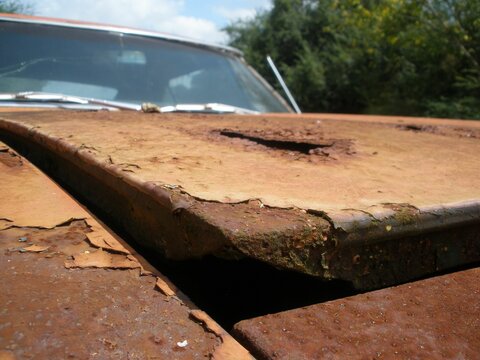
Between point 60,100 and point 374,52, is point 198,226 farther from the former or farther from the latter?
point 374,52

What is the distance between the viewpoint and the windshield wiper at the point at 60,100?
2.05 meters

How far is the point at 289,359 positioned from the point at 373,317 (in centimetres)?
14

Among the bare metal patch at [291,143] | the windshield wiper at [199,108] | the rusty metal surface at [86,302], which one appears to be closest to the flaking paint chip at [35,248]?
the rusty metal surface at [86,302]

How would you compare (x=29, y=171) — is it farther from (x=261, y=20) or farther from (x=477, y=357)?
(x=261, y=20)

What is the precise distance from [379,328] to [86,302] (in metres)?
0.35

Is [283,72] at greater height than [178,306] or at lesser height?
lesser

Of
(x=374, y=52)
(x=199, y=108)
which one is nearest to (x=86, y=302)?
(x=199, y=108)

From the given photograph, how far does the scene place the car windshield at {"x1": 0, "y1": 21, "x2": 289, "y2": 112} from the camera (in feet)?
7.18

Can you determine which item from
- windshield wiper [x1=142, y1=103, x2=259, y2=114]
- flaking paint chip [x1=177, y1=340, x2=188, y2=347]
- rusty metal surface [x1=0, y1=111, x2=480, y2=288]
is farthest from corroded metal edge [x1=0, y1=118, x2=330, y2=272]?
windshield wiper [x1=142, y1=103, x2=259, y2=114]

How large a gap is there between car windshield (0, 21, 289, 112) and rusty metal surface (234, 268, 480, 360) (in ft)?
6.15

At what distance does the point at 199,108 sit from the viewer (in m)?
2.37

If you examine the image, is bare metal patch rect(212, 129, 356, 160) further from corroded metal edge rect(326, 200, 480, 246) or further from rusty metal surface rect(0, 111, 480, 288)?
corroded metal edge rect(326, 200, 480, 246)

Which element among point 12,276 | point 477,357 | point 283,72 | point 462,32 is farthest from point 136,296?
point 283,72

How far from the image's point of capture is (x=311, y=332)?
54 cm
